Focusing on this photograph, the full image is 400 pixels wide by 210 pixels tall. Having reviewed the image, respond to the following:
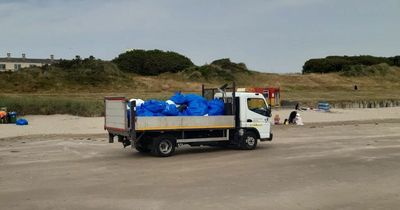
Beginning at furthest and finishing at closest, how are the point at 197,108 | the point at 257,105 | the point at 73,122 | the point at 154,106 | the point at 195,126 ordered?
1. the point at 73,122
2. the point at 257,105
3. the point at 197,108
4. the point at 195,126
5. the point at 154,106

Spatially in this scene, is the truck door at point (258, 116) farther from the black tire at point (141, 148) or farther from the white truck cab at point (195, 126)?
the black tire at point (141, 148)

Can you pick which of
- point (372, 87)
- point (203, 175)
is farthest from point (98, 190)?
point (372, 87)

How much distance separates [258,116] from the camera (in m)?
21.1

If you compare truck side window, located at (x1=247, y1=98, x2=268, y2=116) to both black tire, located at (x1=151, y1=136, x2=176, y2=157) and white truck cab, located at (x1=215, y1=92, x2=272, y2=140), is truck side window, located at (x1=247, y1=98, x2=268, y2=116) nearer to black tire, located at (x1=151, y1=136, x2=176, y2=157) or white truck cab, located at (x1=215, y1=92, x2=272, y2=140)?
white truck cab, located at (x1=215, y1=92, x2=272, y2=140)

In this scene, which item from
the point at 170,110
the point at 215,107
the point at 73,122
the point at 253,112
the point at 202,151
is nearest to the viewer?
the point at 170,110

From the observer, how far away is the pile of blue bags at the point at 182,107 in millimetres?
18859

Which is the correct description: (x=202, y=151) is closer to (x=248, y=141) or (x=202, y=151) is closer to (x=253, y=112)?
(x=248, y=141)

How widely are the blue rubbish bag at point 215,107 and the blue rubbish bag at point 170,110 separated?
1.38 meters

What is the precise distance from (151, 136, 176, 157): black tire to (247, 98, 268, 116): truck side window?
3563 mm

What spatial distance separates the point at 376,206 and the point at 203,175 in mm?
5066

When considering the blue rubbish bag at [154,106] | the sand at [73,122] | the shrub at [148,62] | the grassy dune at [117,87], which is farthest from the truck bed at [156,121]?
the shrub at [148,62]

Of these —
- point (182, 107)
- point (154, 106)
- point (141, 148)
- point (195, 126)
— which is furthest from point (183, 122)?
point (141, 148)

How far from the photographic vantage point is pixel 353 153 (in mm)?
19562

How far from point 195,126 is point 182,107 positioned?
92 centimetres
